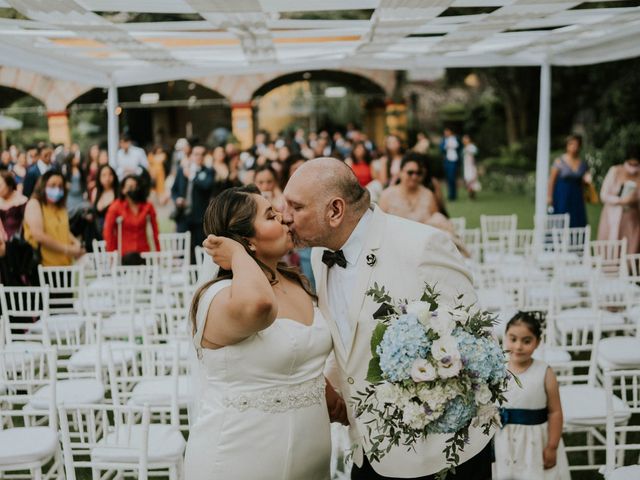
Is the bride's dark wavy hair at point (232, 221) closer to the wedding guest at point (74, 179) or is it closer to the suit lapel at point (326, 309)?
the suit lapel at point (326, 309)

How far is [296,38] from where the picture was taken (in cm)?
863

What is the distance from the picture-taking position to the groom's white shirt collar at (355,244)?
2971 mm

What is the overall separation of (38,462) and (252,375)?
2107 mm

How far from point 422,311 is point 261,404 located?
0.75 metres

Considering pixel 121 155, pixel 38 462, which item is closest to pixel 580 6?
pixel 38 462

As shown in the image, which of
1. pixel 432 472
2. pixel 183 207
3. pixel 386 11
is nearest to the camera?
pixel 432 472

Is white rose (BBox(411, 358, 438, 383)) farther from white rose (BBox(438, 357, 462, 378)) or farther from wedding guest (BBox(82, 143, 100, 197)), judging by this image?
wedding guest (BBox(82, 143, 100, 197))

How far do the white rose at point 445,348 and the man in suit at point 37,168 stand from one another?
23.4 feet

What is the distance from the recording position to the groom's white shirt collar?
2.97m

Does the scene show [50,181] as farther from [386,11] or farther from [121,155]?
[121,155]

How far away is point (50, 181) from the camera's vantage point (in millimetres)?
8406

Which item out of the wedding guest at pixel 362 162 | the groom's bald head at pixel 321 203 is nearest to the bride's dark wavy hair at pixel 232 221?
the groom's bald head at pixel 321 203

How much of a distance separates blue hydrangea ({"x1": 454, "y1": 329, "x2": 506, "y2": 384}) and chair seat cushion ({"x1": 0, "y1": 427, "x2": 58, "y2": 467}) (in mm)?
2829

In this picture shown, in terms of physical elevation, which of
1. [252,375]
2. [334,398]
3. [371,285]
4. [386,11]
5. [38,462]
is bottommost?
[38,462]
